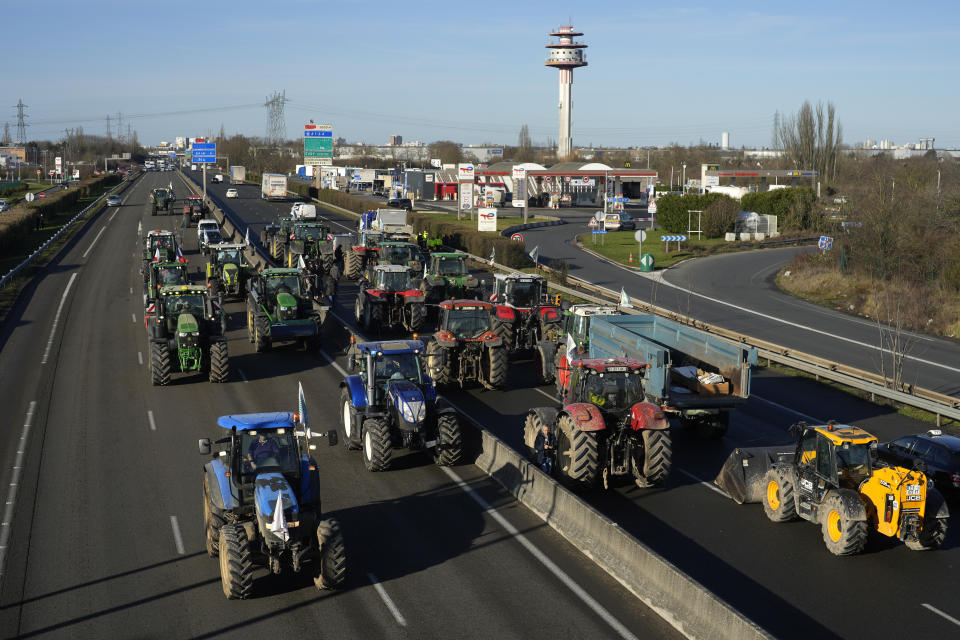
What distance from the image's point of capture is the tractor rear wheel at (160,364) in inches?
1002

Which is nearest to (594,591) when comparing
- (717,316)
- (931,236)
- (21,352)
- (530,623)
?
(530,623)

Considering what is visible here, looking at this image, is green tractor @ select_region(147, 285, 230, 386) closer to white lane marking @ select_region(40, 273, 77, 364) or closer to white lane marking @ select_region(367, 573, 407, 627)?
white lane marking @ select_region(40, 273, 77, 364)

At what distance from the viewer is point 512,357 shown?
1163 inches

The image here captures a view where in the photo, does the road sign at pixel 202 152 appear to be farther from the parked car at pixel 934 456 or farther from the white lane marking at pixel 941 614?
the white lane marking at pixel 941 614

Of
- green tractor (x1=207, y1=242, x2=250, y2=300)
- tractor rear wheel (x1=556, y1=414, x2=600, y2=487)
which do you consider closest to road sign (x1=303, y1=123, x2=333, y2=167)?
green tractor (x1=207, y1=242, x2=250, y2=300)

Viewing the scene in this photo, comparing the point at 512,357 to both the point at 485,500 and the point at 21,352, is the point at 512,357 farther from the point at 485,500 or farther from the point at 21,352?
the point at 21,352

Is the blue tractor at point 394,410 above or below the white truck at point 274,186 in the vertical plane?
below

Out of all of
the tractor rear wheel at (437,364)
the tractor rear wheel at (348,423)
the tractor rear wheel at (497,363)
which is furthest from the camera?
the tractor rear wheel at (497,363)

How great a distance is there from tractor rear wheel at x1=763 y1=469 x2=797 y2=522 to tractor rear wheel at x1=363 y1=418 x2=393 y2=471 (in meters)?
7.21

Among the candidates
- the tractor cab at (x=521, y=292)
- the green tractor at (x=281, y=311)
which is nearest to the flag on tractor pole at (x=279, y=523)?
the tractor cab at (x=521, y=292)

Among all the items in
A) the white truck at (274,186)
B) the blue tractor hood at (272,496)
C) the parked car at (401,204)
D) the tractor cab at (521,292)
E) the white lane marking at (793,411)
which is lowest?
the white lane marking at (793,411)

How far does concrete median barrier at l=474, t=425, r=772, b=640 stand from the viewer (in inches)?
450

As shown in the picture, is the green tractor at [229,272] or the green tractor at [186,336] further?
the green tractor at [229,272]

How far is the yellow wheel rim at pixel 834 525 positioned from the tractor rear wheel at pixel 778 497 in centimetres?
103
